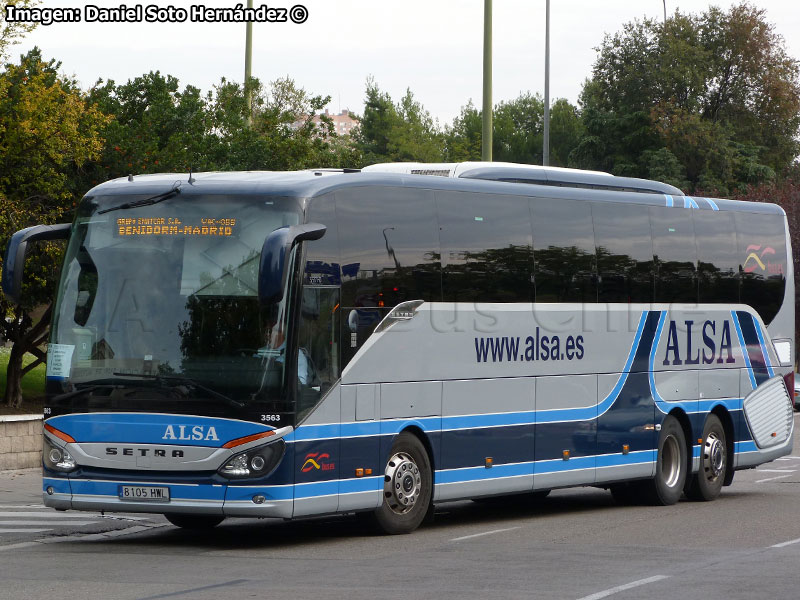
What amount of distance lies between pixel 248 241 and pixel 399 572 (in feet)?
11.0

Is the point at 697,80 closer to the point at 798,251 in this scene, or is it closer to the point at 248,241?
the point at 798,251

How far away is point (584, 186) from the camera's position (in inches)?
685

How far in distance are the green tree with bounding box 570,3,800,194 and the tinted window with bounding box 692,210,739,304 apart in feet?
147

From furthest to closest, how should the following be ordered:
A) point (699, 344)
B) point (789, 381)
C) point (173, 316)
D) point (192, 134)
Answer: point (192, 134), point (789, 381), point (699, 344), point (173, 316)

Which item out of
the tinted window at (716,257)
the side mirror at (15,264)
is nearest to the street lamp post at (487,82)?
the tinted window at (716,257)

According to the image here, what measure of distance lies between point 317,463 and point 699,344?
23.2 ft

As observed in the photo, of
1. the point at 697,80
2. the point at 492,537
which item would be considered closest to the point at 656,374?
the point at 492,537

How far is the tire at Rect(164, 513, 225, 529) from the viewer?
14.7 metres

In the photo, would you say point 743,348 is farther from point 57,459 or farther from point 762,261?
point 57,459

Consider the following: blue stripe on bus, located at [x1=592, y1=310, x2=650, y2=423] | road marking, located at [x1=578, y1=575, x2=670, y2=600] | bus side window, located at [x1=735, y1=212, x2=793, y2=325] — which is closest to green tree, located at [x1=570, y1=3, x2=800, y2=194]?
bus side window, located at [x1=735, y1=212, x2=793, y2=325]

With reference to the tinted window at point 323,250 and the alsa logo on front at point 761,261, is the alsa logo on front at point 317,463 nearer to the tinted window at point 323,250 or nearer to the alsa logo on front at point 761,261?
the tinted window at point 323,250

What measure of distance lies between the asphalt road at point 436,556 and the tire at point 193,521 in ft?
0.49

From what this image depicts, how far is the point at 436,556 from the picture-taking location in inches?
480

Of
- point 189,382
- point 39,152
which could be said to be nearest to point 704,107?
point 39,152
